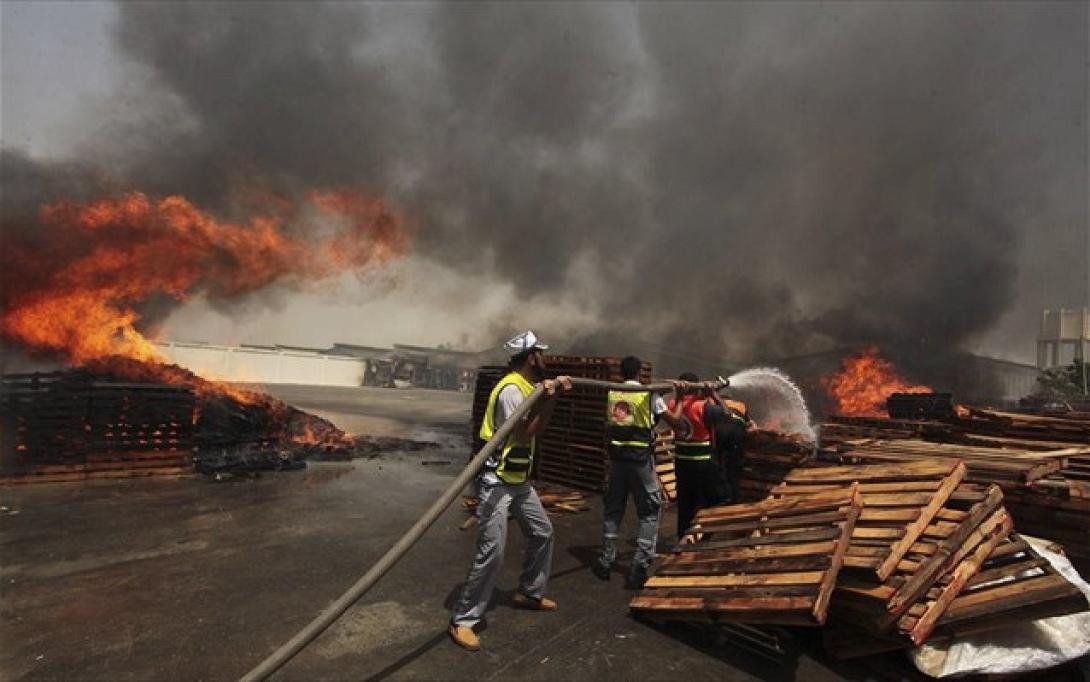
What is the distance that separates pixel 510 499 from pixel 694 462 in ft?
7.23

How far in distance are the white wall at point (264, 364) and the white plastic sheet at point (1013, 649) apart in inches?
1386

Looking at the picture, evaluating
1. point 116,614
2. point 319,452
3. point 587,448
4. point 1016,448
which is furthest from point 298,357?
point 1016,448

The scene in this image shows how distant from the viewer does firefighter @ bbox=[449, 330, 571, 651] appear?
Result: 12.4 feet

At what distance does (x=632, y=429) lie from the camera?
488 cm

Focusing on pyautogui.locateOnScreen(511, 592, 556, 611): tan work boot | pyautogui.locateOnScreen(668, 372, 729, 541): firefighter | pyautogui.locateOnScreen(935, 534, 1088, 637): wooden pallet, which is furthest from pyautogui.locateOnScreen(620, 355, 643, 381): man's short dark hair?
pyautogui.locateOnScreen(935, 534, 1088, 637): wooden pallet

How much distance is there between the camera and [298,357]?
39.8 m

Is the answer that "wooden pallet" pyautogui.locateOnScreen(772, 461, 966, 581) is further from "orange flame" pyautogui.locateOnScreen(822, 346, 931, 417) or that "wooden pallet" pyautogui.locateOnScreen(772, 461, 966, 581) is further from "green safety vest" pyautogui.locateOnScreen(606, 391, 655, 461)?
"orange flame" pyautogui.locateOnScreen(822, 346, 931, 417)

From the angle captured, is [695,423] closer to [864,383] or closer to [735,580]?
[735,580]

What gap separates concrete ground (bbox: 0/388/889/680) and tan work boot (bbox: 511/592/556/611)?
9 centimetres

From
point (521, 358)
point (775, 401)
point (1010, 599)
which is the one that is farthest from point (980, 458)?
point (775, 401)

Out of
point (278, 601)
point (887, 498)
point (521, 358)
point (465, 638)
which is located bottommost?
point (278, 601)

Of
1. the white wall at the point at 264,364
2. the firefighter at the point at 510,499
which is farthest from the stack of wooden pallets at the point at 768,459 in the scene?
the white wall at the point at 264,364

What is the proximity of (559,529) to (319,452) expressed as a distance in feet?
22.1

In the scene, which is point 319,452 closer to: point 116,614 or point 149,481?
point 149,481
